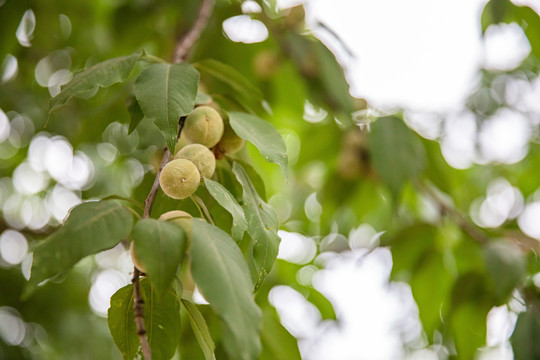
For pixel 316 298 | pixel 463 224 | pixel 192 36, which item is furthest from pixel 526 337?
pixel 192 36

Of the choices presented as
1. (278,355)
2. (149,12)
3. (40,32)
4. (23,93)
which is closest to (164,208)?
(278,355)

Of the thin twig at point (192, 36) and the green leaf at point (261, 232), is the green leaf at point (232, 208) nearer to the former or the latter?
the green leaf at point (261, 232)

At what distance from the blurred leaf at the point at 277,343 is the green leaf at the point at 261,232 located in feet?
1.20

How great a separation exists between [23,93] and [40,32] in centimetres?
23

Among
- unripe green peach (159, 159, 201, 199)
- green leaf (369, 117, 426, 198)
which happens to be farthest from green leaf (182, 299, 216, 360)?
green leaf (369, 117, 426, 198)

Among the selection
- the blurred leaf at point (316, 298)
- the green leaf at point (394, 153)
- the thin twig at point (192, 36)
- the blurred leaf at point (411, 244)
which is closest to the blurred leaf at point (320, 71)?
the green leaf at point (394, 153)

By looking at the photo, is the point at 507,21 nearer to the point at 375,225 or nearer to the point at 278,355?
A: the point at 278,355

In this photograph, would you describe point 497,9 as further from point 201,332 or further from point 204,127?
point 201,332

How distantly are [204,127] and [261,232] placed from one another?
0.50 ft

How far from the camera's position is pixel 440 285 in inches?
49.0

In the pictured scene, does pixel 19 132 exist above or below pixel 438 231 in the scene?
below

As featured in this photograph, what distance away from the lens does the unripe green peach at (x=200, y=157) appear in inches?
24.6

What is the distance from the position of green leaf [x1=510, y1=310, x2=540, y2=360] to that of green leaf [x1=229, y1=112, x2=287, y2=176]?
0.53 meters

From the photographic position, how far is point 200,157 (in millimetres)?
629
